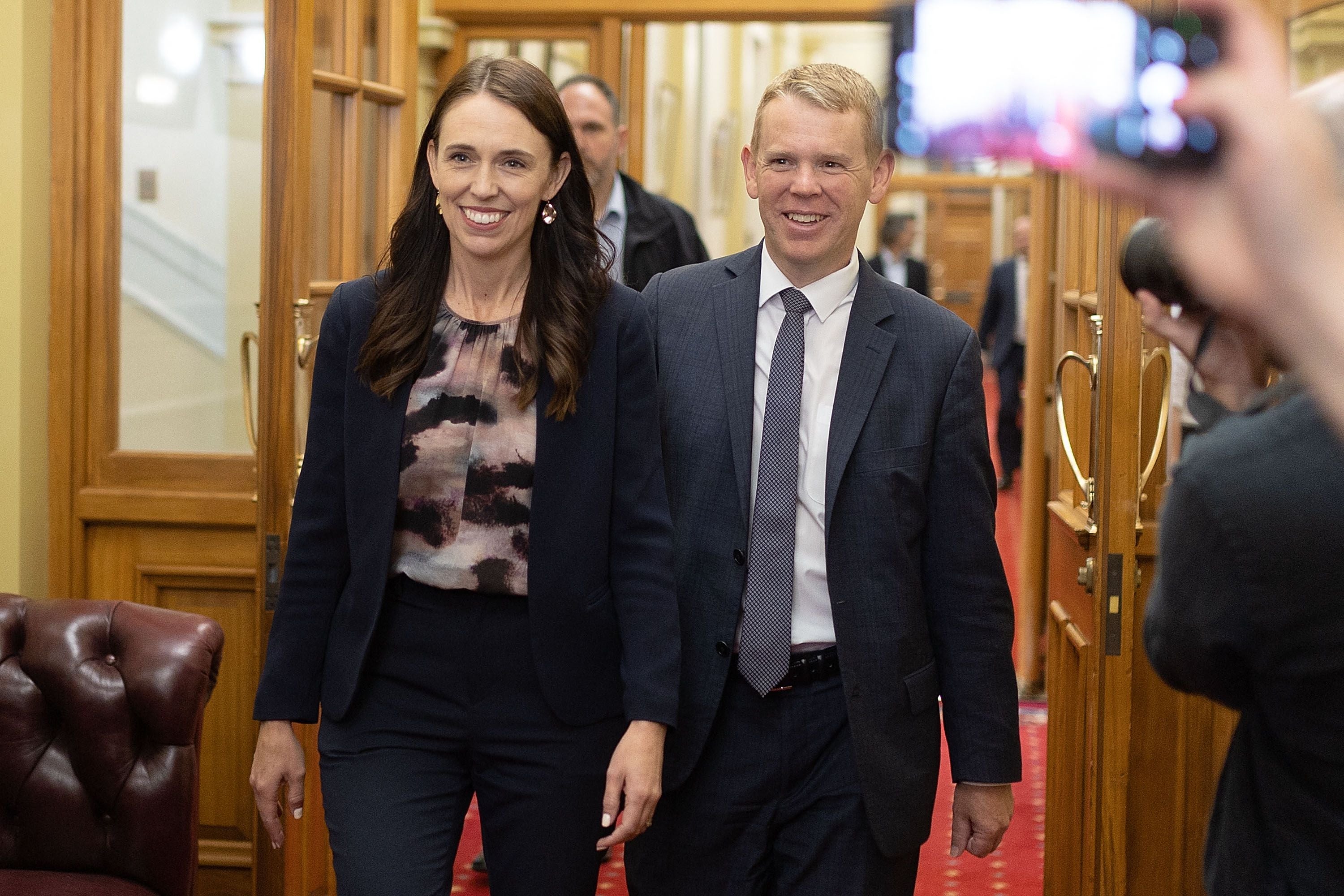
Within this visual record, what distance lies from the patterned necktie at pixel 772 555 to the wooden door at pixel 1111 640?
715 millimetres

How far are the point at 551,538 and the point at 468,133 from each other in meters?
0.57

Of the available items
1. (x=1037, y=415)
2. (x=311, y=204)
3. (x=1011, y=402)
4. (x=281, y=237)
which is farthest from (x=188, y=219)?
(x=1011, y=402)

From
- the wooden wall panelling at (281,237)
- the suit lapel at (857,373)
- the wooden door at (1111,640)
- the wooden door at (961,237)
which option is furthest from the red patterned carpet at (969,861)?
the wooden door at (961,237)

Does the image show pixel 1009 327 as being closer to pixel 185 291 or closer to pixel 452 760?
pixel 185 291

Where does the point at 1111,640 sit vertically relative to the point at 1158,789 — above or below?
above

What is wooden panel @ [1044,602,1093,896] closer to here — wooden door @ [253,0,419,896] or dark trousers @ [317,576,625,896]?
dark trousers @ [317,576,625,896]

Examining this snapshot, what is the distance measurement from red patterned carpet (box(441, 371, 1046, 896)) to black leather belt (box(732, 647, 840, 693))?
1338 mm

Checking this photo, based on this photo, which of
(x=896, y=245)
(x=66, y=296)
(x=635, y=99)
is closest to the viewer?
(x=66, y=296)

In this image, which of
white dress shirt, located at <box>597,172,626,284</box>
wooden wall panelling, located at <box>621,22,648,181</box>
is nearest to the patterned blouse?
white dress shirt, located at <box>597,172,626,284</box>

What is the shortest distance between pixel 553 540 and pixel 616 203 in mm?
2490

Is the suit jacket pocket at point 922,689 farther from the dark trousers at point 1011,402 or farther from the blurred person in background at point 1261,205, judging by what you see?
the dark trousers at point 1011,402

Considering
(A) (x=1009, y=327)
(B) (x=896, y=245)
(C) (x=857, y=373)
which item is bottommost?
(C) (x=857, y=373)

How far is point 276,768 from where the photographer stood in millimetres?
2041

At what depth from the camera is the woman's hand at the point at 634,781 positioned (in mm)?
1933
